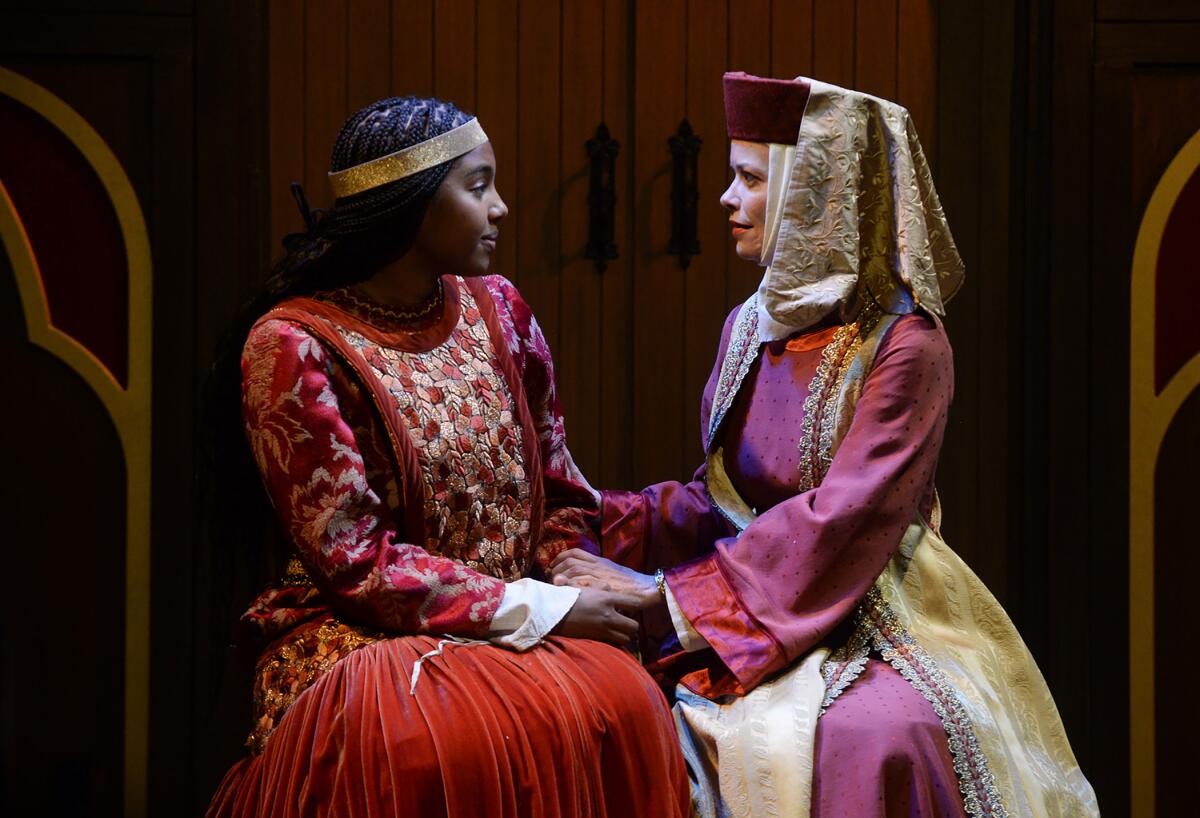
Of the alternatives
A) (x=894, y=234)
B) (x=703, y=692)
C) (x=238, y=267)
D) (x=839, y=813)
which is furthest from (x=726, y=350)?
(x=238, y=267)

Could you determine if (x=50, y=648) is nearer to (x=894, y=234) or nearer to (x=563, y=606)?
(x=563, y=606)

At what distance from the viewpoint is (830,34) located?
3354 millimetres

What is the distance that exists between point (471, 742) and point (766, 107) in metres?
1.18

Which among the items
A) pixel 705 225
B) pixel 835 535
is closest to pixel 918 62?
pixel 705 225

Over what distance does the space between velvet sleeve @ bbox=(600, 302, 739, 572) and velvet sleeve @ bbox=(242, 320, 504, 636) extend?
46cm

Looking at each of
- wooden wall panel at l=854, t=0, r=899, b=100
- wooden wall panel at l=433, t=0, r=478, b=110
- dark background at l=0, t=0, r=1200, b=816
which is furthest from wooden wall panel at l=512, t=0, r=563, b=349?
wooden wall panel at l=854, t=0, r=899, b=100

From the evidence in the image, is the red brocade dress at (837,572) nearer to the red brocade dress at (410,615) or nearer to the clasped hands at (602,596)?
the clasped hands at (602,596)

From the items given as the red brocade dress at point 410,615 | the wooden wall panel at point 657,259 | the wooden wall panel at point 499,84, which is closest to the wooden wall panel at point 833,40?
the wooden wall panel at point 657,259

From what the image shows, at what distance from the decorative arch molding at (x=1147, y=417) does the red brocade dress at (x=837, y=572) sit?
3.47 feet

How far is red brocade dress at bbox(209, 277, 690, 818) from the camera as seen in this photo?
201 cm

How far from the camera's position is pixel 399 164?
233cm

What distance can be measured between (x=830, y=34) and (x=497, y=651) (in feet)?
6.08

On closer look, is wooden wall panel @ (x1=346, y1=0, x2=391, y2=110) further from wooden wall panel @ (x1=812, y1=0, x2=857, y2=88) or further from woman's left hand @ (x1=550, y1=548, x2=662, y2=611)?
woman's left hand @ (x1=550, y1=548, x2=662, y2=611)

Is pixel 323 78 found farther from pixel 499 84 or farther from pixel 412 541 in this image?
pixel 412 541
